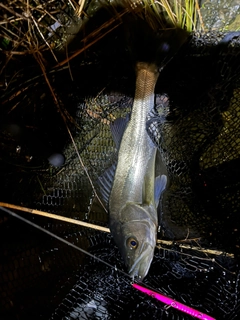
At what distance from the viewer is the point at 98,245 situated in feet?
8.99

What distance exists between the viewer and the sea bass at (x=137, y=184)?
Result: 2.25 metres

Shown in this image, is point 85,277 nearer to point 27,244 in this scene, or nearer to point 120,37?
point 27,244

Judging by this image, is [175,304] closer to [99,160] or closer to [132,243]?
[132,243]

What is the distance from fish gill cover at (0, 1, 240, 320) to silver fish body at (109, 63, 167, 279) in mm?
125

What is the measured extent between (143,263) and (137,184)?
57 centimetres

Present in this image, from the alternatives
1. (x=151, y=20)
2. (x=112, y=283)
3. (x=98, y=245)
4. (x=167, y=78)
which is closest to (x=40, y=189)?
(x=98, y=245)

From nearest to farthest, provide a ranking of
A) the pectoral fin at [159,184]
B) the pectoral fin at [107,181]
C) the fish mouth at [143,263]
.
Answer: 1. the fish mouth at [143,263]
2. the pectoral fin at [159,184]
3. the pectoral fin at [107,181]

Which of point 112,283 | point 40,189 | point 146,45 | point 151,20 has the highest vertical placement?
point 151,20

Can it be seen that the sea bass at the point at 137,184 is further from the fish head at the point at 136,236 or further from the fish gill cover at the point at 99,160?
the fish gill cover at the point at 99,160

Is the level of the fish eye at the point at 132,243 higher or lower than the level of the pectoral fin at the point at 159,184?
lower

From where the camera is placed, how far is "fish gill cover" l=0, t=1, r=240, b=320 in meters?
2.25

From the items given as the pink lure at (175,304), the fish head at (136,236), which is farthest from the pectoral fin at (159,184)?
the pink lure at (175,304)

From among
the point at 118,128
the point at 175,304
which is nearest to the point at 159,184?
the point at 118,128

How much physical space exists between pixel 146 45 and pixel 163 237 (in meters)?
1.50
